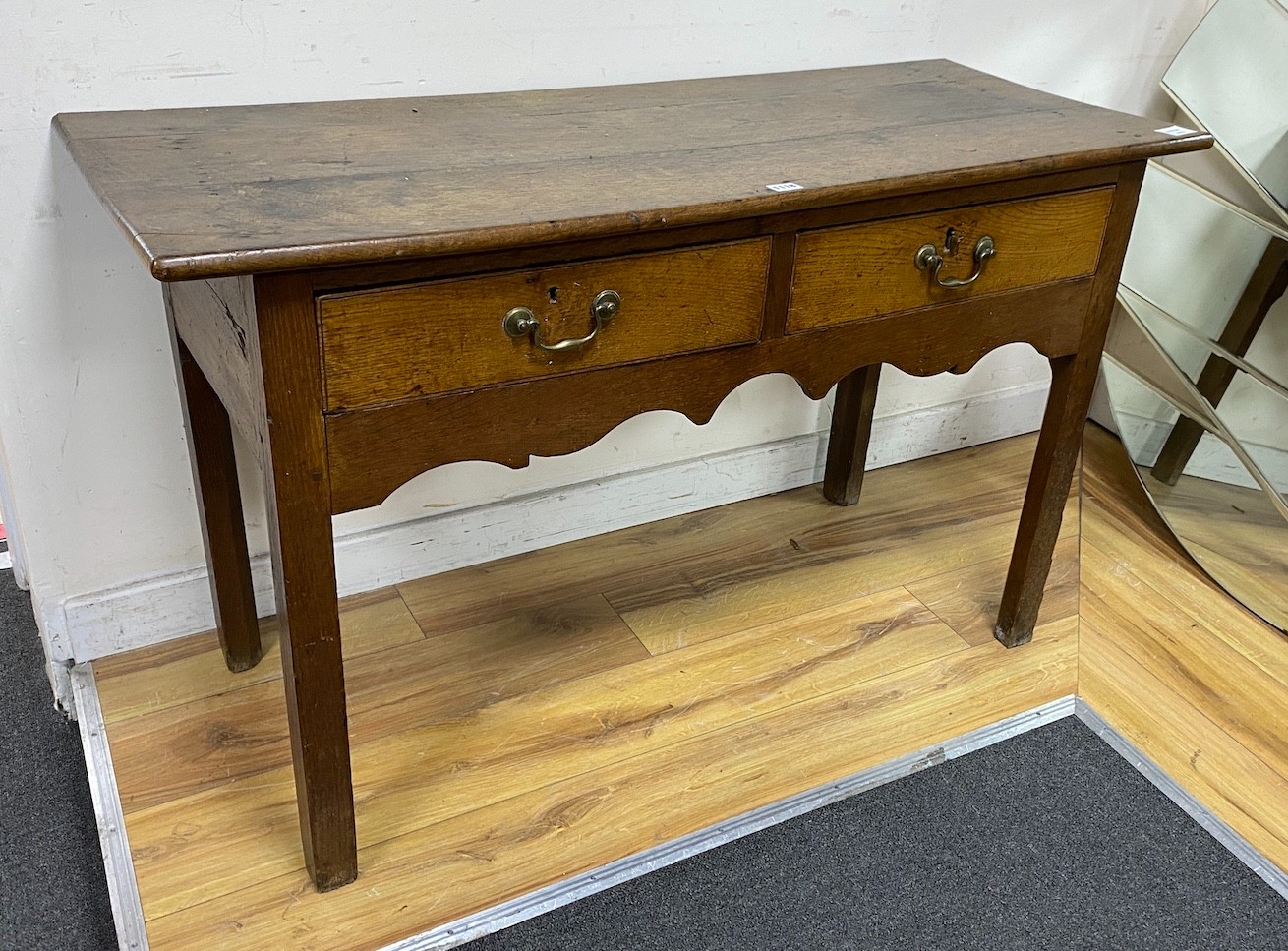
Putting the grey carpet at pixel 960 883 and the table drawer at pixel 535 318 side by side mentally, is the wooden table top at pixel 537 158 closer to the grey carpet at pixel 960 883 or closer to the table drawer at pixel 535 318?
the table drawer at pixel 535 318

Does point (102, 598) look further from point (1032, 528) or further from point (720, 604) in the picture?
point (1032, 528)

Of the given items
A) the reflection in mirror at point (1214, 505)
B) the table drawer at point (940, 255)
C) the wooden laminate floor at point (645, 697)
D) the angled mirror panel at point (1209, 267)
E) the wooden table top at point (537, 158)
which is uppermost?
the wooden table top at point (537, 158)

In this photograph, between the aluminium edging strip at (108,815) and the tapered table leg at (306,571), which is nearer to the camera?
the tapered table leg at (306,571)

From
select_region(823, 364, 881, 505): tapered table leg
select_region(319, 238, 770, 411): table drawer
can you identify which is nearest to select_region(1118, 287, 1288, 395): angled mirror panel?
select_region(823, 364, 881, 505): tapered table leg

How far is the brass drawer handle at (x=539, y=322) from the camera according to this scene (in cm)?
118

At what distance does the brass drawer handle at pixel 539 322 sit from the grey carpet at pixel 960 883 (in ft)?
2.21

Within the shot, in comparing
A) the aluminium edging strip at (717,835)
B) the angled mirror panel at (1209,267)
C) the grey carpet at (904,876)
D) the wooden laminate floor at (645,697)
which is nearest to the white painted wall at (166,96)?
the wooden laminate floor at (645,697)

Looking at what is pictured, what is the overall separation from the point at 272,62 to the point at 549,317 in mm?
609

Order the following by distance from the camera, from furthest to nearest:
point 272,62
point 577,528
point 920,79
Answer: point 577,528, point 920,79, point 272,62

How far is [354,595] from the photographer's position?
1931mm

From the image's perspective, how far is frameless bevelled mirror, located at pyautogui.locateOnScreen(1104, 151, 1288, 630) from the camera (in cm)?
207

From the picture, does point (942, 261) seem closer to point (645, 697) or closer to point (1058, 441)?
point (1058, 441)

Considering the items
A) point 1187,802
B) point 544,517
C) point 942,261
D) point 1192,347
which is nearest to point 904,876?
point 1187,802

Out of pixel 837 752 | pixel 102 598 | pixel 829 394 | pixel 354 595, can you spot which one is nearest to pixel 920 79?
pixel 829 394
